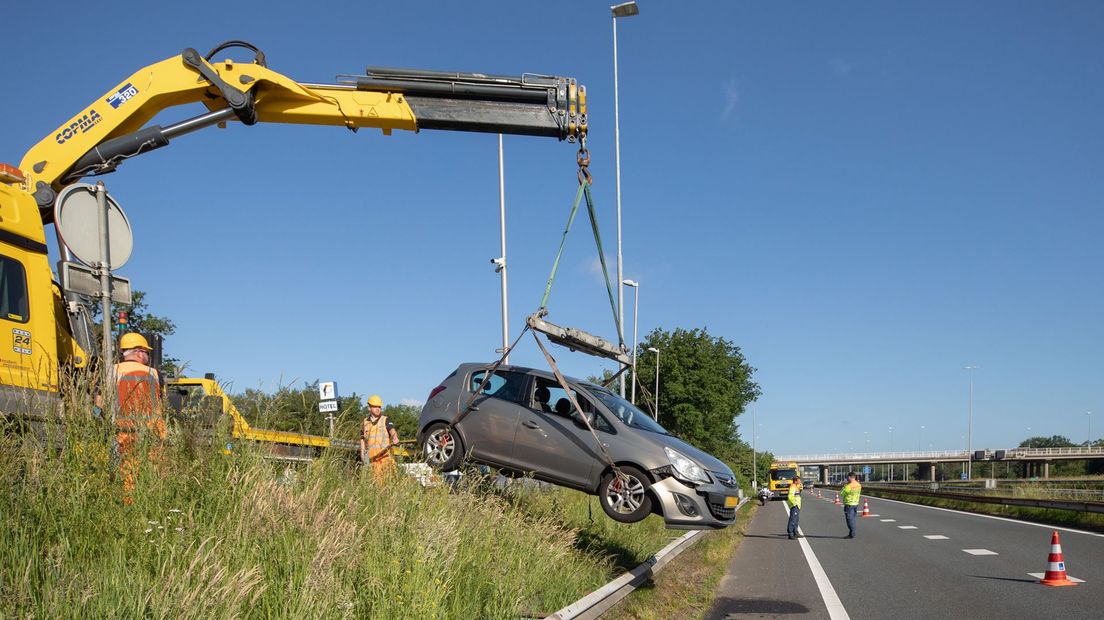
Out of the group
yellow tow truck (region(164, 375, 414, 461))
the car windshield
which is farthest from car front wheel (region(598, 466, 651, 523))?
yellow tow truck (region(164, 375, 414, 461))

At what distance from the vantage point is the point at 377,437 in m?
10.3

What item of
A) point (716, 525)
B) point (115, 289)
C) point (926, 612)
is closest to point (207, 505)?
point (115, 289)

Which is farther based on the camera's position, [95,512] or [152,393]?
[152,393]

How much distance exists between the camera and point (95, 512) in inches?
190

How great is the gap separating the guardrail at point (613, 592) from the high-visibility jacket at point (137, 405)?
322 cm

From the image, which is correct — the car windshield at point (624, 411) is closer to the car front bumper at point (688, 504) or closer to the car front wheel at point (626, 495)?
the car front wheel at point (626, 495)

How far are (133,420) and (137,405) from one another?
0.19 metres

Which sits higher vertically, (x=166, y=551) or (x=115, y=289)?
(x=115, y=289)

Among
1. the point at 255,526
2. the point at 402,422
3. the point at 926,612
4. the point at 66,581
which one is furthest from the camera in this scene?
the point at 402,422

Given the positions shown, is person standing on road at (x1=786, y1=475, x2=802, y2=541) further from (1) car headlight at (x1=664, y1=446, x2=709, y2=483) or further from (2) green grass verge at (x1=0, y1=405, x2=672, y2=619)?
(2) green grass verge at (x1=0, y1=405, x2=672, y2=619)

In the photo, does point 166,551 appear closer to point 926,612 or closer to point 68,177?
point 68,177

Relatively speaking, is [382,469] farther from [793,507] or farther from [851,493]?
[793,507]

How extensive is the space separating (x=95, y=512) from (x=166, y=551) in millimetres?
505

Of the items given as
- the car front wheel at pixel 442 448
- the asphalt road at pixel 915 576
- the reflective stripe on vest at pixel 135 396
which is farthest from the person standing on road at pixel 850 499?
the reflective stripe on vest at pixel 135 396
